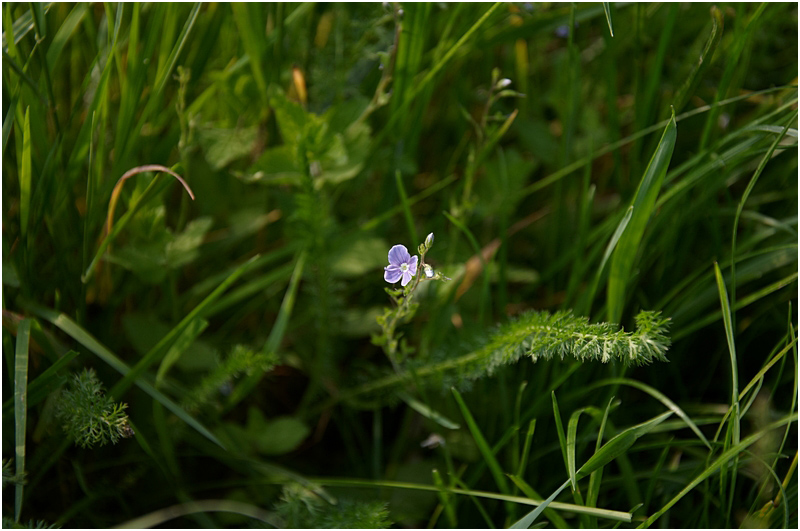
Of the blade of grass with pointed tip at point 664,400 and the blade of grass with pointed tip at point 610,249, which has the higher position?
the blade of grass with pointed tip at point 610,249

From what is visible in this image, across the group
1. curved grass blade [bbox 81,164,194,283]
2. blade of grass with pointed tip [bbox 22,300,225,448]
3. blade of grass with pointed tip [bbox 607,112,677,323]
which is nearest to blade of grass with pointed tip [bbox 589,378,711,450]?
blade of grass with pointed tip [bbox 607,112,677,323]

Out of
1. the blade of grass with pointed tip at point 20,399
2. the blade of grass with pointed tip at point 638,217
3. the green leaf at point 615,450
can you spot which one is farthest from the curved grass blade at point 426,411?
the blade of grass with pointed tip at point 20,399

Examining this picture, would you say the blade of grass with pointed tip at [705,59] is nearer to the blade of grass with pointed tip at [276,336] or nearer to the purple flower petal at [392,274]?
the purple flower petal at [392,274]

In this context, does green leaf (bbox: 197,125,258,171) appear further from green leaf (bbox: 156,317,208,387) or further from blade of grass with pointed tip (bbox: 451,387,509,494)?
blade of grass with pointed tip (bbox: 451,387,509,494)

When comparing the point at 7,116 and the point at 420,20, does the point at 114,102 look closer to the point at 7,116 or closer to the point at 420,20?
the point at 7,116

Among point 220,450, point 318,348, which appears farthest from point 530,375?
point 220,450

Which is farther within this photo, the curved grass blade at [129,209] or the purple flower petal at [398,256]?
the curved grass blade at [129,209]

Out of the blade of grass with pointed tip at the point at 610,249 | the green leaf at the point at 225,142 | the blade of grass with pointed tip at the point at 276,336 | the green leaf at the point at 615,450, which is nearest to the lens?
the green leaf at the point at 615,450

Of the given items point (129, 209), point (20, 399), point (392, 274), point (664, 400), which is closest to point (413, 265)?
point (392, 274)

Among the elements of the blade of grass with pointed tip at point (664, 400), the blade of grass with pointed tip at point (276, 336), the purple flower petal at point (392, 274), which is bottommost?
the blade of grass with pointed tip at point (664, 400)
